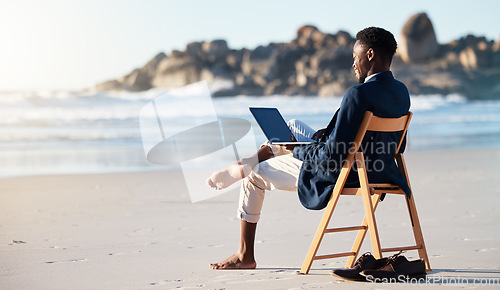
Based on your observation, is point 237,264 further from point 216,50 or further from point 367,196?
point 216,50

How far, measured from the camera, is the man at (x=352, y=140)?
309 centimetres

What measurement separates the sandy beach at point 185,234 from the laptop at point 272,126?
70 centimetres

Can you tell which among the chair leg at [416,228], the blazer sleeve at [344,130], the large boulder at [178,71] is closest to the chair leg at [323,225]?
the blazer sleeve at [344,130]

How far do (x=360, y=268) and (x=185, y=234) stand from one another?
Answer: 1809 millimetres

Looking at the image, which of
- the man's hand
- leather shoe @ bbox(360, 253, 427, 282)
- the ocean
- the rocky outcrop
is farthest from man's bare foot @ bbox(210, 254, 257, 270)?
the rocky outcrop

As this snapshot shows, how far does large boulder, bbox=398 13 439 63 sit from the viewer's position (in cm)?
5544

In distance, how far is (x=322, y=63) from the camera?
50938 millimetres

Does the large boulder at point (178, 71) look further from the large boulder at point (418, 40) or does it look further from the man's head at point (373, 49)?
the man's head at point (373, 49)

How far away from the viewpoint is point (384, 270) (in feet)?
10.5

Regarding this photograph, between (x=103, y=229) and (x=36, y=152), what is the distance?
22.8 feet

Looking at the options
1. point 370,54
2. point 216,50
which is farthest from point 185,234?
point 216,50

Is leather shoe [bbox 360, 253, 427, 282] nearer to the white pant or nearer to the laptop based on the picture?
the white pant

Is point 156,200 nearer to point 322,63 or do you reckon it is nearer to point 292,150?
point 292,150

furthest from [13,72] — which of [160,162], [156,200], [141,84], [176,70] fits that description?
[156,200]
